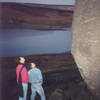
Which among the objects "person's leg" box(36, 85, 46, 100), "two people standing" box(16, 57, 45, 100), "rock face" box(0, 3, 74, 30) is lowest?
"person's leg" box(36, 85, 46, 100)

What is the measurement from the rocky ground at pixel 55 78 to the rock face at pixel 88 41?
12cm

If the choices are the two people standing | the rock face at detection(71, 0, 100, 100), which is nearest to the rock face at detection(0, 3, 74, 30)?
the rock face at detection(71, 0, 100, 100)

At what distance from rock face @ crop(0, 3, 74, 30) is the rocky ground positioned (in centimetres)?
44

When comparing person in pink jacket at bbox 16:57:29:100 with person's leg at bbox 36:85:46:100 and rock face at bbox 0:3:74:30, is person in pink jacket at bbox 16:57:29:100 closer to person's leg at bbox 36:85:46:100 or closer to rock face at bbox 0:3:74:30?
person's leg at bbox 36:85:46:100

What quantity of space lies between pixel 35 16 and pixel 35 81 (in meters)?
0.92

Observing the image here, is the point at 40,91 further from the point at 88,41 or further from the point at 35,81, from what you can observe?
the point at 88,41

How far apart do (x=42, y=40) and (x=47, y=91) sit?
0.69 metres

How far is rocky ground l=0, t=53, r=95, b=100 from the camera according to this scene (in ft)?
6.81

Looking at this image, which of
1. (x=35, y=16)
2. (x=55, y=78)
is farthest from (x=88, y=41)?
(x=35, y=16)

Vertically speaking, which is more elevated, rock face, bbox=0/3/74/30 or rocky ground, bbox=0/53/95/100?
rock face, bbox=0/3/74/30

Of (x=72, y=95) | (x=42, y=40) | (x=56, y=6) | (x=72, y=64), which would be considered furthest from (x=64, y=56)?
(x=56, y=6)

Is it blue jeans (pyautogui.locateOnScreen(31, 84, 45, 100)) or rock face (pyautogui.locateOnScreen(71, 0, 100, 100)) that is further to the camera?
rock face (pyautogui.locateOnScreen(71, 0, 100, 100))

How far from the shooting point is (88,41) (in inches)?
84.4

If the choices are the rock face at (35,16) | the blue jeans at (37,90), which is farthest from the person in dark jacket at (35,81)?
the rock face at (35,16)
